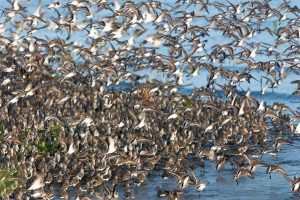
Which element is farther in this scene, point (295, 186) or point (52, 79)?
point (52, 79)

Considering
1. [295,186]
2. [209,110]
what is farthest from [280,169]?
[209,110]

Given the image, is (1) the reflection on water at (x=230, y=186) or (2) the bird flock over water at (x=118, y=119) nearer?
(1) the reflection on water at (x=230, y=186)

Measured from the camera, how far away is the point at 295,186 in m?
14.3

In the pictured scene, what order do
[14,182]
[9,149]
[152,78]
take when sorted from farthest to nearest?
[152,78]
[9,149]
[14,182]

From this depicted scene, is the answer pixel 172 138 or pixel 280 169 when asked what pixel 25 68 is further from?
pixel 280 169

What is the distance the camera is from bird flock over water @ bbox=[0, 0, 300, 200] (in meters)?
14.5

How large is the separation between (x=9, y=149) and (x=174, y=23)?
7229 mm

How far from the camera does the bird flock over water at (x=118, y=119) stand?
1450cm

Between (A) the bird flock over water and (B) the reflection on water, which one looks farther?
(A) the bird flock over water

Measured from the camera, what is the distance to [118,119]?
16.6m

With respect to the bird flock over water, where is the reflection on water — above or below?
below

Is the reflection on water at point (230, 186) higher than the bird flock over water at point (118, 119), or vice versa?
A: the bird flock over water at point (118, 119)

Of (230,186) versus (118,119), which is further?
(118,119)

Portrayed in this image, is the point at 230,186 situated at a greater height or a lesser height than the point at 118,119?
lesser
